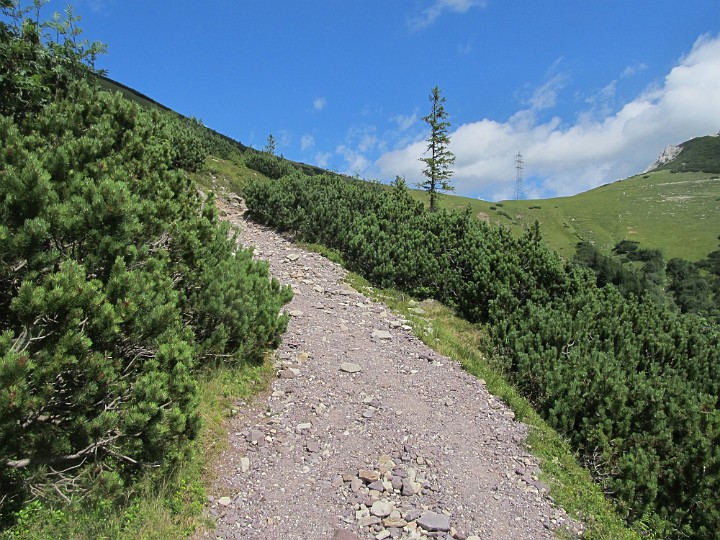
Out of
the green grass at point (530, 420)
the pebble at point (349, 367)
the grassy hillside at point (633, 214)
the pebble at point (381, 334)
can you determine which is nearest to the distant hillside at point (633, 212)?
the grassy hillside at point (633, 214)

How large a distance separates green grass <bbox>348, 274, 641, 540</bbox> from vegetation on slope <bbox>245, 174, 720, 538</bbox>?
39 cm

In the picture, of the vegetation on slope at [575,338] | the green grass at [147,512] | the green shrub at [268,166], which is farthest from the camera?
the green shrub at [268,166]

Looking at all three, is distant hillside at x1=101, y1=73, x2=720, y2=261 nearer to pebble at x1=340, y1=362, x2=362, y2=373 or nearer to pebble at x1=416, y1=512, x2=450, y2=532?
pebble at x1=340, y1=362, x2=362, y2=373

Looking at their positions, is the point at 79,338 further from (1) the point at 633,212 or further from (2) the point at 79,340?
(1) the point at 633,212

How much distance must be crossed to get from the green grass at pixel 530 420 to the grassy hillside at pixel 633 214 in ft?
246

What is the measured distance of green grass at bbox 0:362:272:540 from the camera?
4070 millimetres

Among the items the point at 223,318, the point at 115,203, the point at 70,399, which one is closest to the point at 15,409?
the point at 70,399

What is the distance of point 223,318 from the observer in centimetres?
781

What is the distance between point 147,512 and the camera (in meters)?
4.62

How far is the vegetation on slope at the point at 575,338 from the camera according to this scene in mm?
7160

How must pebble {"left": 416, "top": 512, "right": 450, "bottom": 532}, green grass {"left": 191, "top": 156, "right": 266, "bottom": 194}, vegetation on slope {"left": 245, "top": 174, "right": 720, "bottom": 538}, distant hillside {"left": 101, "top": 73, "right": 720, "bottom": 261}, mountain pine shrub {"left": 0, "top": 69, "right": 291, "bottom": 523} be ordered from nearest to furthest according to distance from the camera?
mountain pine shrub {"left": 0, "top": 69, "right": 291, "bottom": 523}
pebble {"left": 416, "top": 512, "right": 450, "bottom": 532}
vegetation on slope {"left": 245, "top": 174, "right": 720, "bottom": 538}
green grass {"left": 191, "top": 156, "right": 266, "bottom": 194}
distant hillside {"left": 101, "top": 73, "right": 720, "bottom": 261}

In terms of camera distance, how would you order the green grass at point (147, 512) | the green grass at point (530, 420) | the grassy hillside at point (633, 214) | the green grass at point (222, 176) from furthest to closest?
the grassy hillside at point (633, 214) < the green grass at point (222, 176) < the green grass at point (530, 420) < the green grass at point (147, 512)

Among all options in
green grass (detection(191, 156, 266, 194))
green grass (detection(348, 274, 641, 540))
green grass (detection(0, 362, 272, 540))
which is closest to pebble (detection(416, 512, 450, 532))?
green grass (detection(348, 274, 641, 540))

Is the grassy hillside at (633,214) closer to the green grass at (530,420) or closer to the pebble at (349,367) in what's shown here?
the green grass at (530,420)
